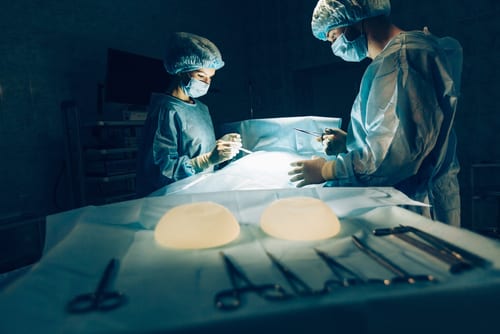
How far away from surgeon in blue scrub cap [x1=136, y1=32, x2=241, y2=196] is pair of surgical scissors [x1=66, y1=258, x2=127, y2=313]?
4.58 feet

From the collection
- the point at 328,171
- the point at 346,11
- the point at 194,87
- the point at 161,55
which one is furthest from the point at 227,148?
the point at 161,55

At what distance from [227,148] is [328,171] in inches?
29.1

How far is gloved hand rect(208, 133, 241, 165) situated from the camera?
6.26 ft

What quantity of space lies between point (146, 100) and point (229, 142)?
1940mm

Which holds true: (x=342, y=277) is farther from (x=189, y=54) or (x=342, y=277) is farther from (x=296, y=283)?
(x=189, y=54)

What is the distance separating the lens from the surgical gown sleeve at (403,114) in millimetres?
1165

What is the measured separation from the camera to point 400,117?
1.17m

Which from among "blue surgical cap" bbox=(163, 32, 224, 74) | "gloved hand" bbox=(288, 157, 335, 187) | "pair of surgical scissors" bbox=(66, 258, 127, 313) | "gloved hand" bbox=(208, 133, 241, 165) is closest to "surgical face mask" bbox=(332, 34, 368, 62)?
"gloved hand" bbox=(288, 157, 335, 187)

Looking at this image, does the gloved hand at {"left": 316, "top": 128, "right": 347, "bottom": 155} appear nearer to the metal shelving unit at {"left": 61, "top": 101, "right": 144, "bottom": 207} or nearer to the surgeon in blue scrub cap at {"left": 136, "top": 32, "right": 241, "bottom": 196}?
the surgeon in blue scrub cap at {"left": 136, "top": 32, "right": 241, "bottom": 196}

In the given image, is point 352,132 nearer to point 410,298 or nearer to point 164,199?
point 164,199

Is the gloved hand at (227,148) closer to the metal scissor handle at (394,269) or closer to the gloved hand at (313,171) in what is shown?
the gloved hand at (313,171)

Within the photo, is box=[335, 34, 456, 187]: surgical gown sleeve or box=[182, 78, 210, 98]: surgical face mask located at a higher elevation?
box=[182, 78, 210, 98]: surgical face mask

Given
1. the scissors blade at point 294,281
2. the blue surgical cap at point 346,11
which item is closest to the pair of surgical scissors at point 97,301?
the scissors blade at point 294,281

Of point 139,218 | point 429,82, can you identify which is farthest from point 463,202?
point 139,218
